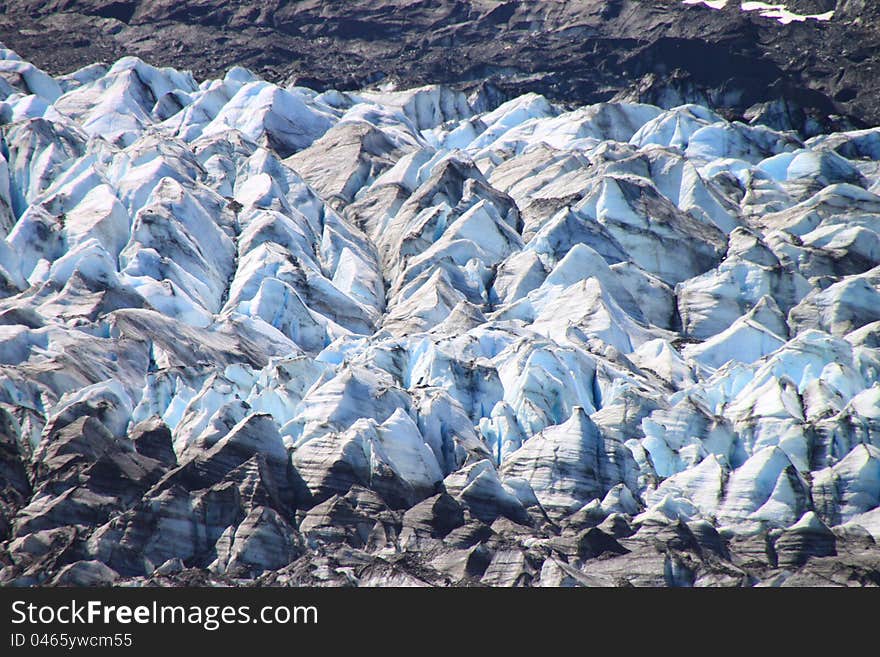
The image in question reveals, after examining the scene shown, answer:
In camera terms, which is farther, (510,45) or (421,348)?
(510,45)

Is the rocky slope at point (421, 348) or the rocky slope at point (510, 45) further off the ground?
the rocky slope at point (421, 348)

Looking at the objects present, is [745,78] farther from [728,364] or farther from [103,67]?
[728,364]

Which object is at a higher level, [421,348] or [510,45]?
[421,348]

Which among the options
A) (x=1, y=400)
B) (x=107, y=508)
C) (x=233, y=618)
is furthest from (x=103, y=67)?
(x=233, y=618)

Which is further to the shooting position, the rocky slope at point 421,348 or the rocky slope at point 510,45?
the rocky slope at point 510,45

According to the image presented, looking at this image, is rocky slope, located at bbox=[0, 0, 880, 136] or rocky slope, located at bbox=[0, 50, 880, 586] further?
rocky slope, located at bbox=[0, 0, 880, 136]
